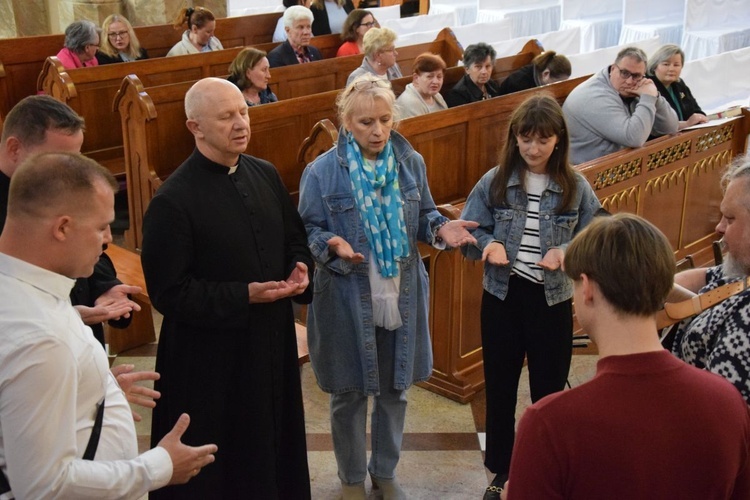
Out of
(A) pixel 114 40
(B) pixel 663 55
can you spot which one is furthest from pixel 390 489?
(A) pixel 114 40

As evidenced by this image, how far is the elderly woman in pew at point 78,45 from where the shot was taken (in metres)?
5.97

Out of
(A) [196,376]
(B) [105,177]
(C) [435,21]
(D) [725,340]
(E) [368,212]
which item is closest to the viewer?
(B) [105,177]

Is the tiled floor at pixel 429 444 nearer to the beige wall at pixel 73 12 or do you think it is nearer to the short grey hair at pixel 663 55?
the short grey hair at pixel 663 55

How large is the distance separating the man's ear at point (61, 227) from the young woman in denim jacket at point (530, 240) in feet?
5.16

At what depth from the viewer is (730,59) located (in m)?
7.29

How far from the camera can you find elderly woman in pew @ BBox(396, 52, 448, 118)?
16.7 ft

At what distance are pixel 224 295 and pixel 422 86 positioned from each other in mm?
3149

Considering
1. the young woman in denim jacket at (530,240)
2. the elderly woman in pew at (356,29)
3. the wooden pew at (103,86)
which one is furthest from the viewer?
the elderly woman in pew at (356,29)

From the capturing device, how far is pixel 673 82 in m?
5.27

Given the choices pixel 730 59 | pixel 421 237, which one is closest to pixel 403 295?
pixel 421 237

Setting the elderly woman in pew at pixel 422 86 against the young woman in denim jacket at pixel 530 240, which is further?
the elderly woman in pew at pixel 422 86

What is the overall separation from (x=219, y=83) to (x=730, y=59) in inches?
242

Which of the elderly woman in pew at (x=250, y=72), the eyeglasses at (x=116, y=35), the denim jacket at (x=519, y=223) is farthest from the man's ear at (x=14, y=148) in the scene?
the eyeglasses at (x=116, y=35)

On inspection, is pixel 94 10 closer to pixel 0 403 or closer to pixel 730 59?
pixel 730 59
